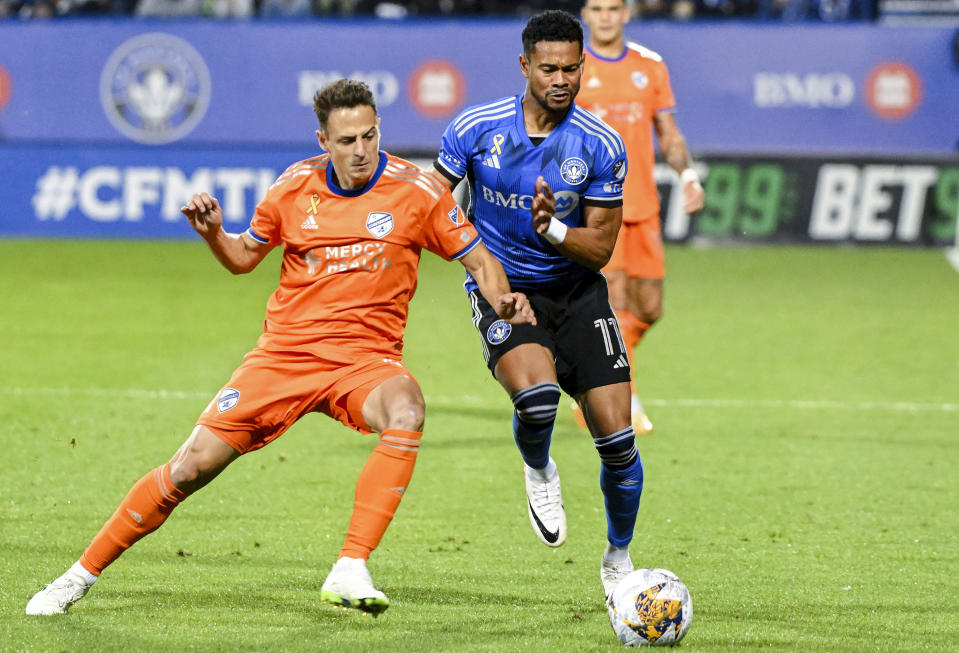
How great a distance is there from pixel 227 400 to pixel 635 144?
4.50 metres

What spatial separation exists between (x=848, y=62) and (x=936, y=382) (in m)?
11.7

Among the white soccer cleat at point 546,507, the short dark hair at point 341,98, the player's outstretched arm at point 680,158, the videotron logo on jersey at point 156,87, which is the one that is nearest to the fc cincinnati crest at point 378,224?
the short dark hair at point 341,98

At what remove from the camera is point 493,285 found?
18.0 ft

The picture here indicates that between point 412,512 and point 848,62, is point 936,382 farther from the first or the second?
point 848,62

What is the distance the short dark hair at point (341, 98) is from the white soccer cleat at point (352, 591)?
1.60m

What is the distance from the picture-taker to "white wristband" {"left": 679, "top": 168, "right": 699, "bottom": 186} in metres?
8.41

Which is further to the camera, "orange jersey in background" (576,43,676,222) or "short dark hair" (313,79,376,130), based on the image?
"orange jersey in background" (576,43,676,222)

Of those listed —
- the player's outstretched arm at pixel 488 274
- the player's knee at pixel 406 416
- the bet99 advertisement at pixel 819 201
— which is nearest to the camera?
the player's knee at pixel 406 416

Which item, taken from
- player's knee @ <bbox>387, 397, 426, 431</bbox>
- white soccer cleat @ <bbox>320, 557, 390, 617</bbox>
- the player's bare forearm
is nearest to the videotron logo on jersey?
the player's bare forearm

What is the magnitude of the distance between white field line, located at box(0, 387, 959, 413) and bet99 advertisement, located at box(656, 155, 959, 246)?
Result: 27.5 ft

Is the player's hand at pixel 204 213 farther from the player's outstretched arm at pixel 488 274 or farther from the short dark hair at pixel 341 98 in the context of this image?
the player's outstretched arm at pixel 488 274

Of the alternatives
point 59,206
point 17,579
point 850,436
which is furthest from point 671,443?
point 59,206

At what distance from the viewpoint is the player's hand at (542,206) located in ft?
17.3

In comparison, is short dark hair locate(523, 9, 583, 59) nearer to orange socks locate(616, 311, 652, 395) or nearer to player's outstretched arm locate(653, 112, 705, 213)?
player's outstretched arm locate(653, 112, 705, 213)
